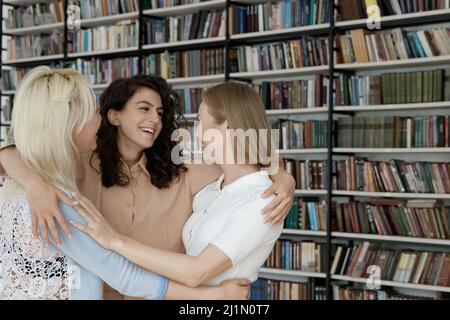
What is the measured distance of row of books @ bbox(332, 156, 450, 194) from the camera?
489 centimetres

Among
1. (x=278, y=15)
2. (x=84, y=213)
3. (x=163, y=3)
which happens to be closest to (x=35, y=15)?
(x=163, y=3)

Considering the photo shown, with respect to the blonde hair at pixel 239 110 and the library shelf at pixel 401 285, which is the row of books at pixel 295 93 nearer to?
the library shelf at pixel 401 285

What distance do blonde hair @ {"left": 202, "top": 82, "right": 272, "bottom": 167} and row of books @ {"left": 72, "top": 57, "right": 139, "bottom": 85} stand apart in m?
4.39

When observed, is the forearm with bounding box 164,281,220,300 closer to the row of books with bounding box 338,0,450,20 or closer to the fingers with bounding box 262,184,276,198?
the fingers with bounding box 262,184,276,198

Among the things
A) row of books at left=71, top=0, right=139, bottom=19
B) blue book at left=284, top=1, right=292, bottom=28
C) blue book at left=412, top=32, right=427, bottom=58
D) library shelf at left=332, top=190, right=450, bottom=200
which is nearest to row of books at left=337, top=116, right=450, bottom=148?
library shelf at left=332, top=190, right=450, bottom=200

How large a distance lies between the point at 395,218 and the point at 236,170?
3091mm

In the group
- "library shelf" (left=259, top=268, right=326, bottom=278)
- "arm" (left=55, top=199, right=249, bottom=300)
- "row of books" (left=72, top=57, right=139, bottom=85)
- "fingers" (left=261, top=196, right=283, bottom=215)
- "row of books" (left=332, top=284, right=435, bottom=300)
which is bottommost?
"row of books" (left=332, top=284, right=435, bottom=300)

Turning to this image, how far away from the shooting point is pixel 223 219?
2023 millimetres

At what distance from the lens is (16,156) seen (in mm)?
1978

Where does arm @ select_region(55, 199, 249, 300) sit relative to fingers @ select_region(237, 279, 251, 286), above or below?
above

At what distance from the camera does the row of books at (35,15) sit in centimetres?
696

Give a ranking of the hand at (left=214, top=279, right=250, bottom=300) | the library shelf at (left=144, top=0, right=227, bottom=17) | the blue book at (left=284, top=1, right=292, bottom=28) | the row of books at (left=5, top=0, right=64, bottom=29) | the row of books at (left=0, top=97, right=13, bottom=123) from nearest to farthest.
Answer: the hand at (left=214, top=279, right=250, bottom=300) → the blue book at (left=284, top=1, right=292, bottom=28) → the library shelf at (left=144, top=0, right=227, bottom=17) → the row of books at (left=5, top=0, right=64, bottom=29) → the row of books at (left=0, top=97, right=13, bottom=123)

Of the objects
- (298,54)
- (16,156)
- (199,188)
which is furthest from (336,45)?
(16,156)

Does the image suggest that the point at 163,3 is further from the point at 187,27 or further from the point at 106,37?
the point at 106,37
